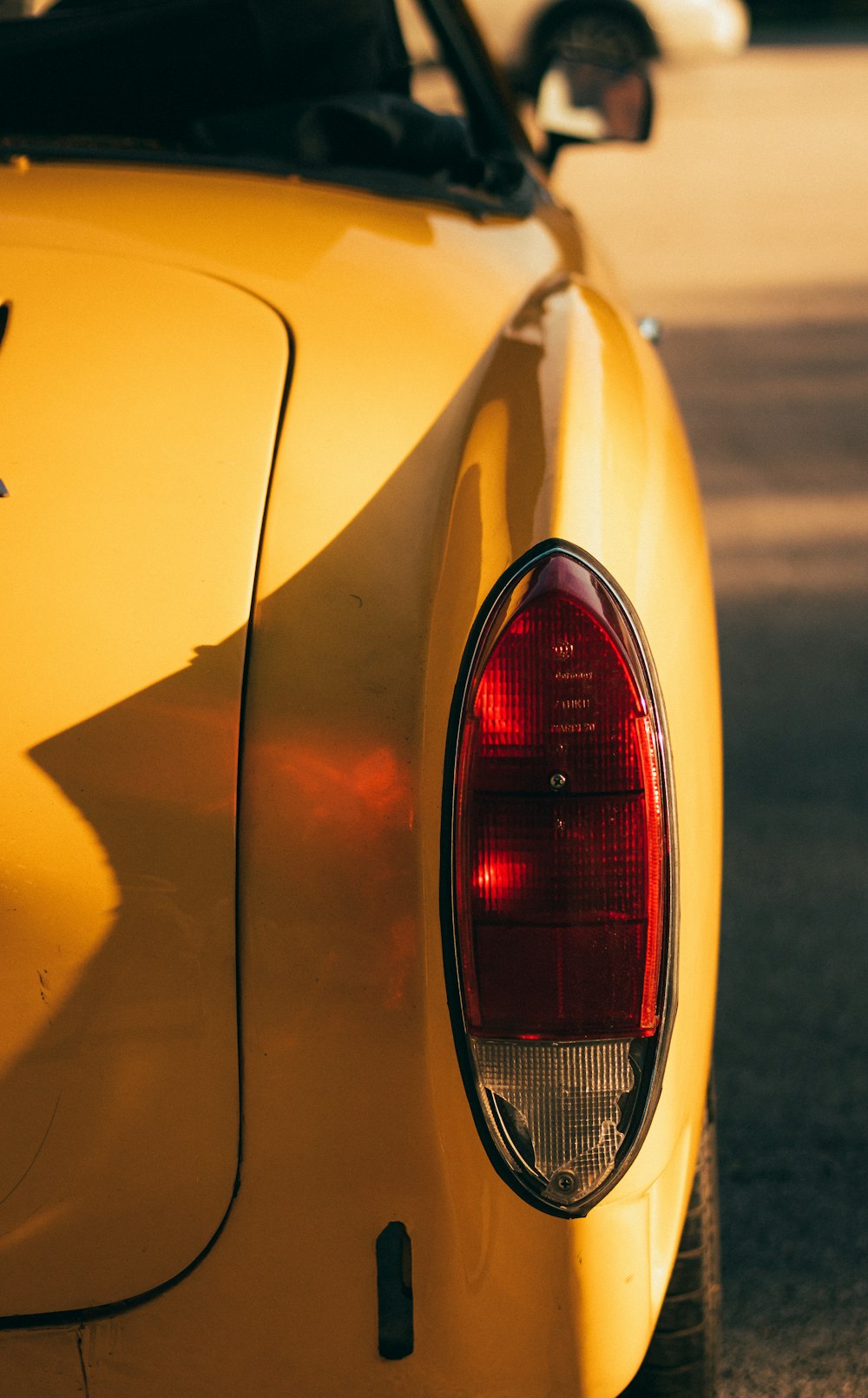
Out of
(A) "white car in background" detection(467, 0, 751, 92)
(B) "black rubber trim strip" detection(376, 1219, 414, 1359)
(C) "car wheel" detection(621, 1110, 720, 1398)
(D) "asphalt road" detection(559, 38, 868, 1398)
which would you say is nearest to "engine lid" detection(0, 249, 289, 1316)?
(B) "black rubber trim strip" detection(376, 1219, 414, 1359)

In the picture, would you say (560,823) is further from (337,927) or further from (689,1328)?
(689,1328)

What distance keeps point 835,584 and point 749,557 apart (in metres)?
0.31

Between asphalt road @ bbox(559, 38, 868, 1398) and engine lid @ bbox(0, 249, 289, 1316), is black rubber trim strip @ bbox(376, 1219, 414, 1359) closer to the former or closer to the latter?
engine lid @ bbox(0, 249, 289, 1316)

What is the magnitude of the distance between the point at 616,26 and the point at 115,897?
14693 mm

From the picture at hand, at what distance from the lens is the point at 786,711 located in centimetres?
370

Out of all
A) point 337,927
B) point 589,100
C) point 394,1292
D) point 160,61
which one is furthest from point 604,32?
point 394,1292

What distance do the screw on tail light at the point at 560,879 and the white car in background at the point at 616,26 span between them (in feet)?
44.4

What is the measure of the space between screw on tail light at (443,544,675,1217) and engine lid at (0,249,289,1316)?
0.64 ft

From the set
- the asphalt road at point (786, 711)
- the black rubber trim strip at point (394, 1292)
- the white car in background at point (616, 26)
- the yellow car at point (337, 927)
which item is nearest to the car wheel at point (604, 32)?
the white car in background at point (616, 26)

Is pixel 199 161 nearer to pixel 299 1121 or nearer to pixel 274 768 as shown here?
pixel 274 768

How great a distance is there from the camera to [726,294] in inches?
300

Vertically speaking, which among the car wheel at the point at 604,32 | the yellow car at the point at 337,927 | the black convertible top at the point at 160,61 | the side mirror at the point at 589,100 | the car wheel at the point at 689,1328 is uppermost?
the car wheel at the point at 604,32

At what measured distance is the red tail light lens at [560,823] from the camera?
3.82 ft

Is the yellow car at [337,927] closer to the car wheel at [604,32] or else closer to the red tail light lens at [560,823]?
the red tail light lens at [560,823]
